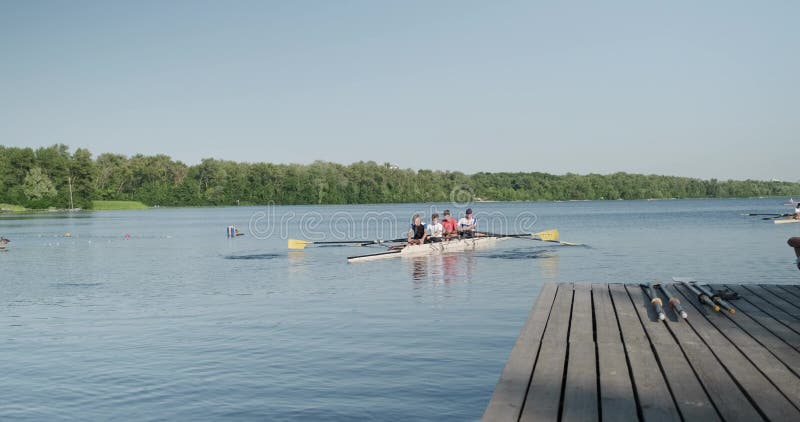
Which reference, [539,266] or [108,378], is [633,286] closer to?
[108,378]

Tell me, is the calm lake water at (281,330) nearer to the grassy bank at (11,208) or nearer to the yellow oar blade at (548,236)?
the yellow oar blade at (548,236)

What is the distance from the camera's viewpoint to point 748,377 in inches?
216

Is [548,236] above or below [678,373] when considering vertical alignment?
below

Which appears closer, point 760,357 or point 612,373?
point 612,373

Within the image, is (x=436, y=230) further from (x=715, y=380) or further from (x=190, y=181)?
(x=190, y=181)

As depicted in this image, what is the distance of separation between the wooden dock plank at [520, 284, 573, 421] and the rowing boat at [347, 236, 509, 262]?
17.1 meters

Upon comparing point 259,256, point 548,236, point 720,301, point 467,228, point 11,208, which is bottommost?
point 259,256

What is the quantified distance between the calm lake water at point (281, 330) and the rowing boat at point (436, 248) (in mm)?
398

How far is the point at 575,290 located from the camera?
35.9ft

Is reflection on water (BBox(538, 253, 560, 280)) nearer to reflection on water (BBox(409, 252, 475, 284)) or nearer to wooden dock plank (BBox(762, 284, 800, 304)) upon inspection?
reflection on water (BBox(409, 252, 475, 284))

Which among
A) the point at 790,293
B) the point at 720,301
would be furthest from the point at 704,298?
the point at 790,293

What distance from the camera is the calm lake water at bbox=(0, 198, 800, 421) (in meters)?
8.40

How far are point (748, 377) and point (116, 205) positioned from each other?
15717 cm

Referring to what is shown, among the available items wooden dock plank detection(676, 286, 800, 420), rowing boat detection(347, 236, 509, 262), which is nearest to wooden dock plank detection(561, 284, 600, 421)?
wooden dock plank detection(676, 286, 800, 420)
